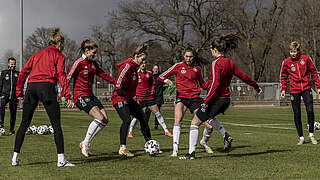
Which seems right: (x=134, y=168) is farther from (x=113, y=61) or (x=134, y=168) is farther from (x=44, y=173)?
(x=113, y=61)

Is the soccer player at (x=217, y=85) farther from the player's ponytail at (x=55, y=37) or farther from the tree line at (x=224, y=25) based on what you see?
the tree line at (x=224, y=25)

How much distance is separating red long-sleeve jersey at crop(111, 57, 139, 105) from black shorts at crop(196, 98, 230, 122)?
4.62ft

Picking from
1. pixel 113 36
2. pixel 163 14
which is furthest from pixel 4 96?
pixel 113 36

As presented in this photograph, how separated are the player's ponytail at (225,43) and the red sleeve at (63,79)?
2731 millimetres

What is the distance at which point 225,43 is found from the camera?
8.25 m

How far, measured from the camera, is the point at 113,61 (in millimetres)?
61719

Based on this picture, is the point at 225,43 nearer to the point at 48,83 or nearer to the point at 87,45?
the point at 87,45

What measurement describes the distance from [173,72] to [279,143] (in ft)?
11.1

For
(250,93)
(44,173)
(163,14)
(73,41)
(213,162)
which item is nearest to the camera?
(44,173)

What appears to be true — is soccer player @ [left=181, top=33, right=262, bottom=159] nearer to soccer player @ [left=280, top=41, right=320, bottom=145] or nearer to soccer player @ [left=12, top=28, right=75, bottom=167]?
soccer player @ [left=12, top=28, right=75, bottom=167]

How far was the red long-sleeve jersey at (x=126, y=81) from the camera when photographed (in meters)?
8.40

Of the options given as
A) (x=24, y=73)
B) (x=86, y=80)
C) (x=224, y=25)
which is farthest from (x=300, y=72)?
(x=224, y=25)

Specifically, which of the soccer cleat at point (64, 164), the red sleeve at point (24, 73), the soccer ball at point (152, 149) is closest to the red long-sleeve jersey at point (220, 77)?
the soccer ball at point (152, 149)

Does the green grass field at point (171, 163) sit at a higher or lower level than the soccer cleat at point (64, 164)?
lower
